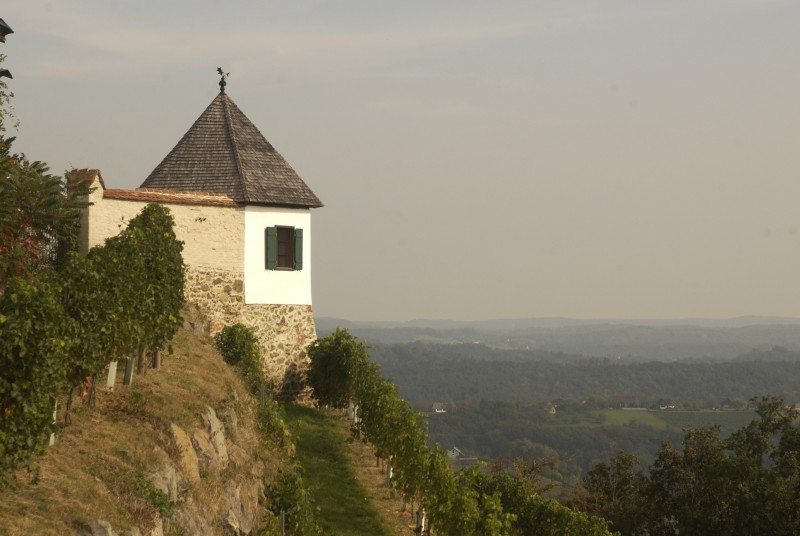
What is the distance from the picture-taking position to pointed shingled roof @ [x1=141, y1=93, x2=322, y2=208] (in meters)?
29.9

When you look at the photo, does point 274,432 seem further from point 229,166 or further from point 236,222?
point 229,166

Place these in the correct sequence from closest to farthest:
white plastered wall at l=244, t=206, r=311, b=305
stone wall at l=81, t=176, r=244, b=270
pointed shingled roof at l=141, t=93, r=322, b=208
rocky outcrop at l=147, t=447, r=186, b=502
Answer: rocky outcrop at l=147, t=447, r=186, b=502 → stone wall at l=81, t=176, r=244, b=270 → white plastered wall at l=244, t=206, r=311, b=305 → pointed shingled roof at l=141, t=93, r=322, b=208

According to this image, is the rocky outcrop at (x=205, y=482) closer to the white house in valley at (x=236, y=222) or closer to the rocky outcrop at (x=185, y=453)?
the rocky outcrop at (x=185, y=453)

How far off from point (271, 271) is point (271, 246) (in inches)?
31.6

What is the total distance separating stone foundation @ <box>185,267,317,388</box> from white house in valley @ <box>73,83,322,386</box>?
0.03 meters

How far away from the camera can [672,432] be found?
14562 centimetres

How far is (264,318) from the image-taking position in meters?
29.9

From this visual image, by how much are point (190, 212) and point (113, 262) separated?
985 centimetres

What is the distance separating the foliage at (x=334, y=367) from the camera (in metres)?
29.7

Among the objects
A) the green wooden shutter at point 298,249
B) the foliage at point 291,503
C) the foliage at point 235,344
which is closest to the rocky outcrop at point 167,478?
the foliage at point 291,503

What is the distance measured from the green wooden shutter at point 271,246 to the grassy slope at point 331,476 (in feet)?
15.0

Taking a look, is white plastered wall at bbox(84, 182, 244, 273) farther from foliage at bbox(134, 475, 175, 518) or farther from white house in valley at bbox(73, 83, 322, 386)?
foliage at bbox(134, 475, 175, 518)

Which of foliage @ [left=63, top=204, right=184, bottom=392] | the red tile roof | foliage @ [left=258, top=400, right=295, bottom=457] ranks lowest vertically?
foliage @ [left=258, top=400, right=295, bottom=457]

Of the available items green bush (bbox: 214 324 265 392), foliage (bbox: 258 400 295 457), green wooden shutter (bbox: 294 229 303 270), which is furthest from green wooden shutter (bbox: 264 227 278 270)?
foliage (bbox: 258 400 295 457)
